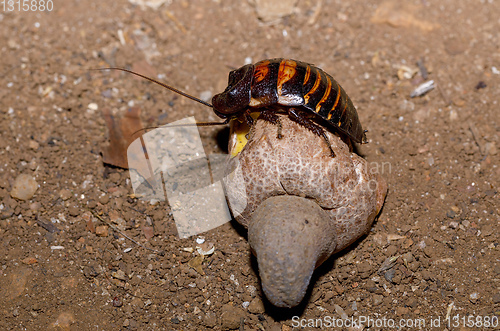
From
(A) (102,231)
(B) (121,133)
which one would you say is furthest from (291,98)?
(A) (102,231)

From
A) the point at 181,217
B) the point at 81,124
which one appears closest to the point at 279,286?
the point at 181,217

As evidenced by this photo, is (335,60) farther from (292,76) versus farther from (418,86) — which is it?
(292,76)

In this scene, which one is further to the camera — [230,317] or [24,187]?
[24,187]

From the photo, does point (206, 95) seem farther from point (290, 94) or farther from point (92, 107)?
point (290, 94)

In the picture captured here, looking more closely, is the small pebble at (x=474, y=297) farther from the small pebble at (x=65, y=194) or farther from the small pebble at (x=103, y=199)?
the small pebble at (x=65, y=194)

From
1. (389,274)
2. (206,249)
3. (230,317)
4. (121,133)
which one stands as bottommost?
(230,317)

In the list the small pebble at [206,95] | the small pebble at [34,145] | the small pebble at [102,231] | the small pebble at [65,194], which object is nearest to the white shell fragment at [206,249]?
the small pebble at [102,231]

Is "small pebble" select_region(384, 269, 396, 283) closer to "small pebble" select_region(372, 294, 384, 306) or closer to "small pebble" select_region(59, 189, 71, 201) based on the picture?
"small pebble" select_region(372, 294, 384, 306)
